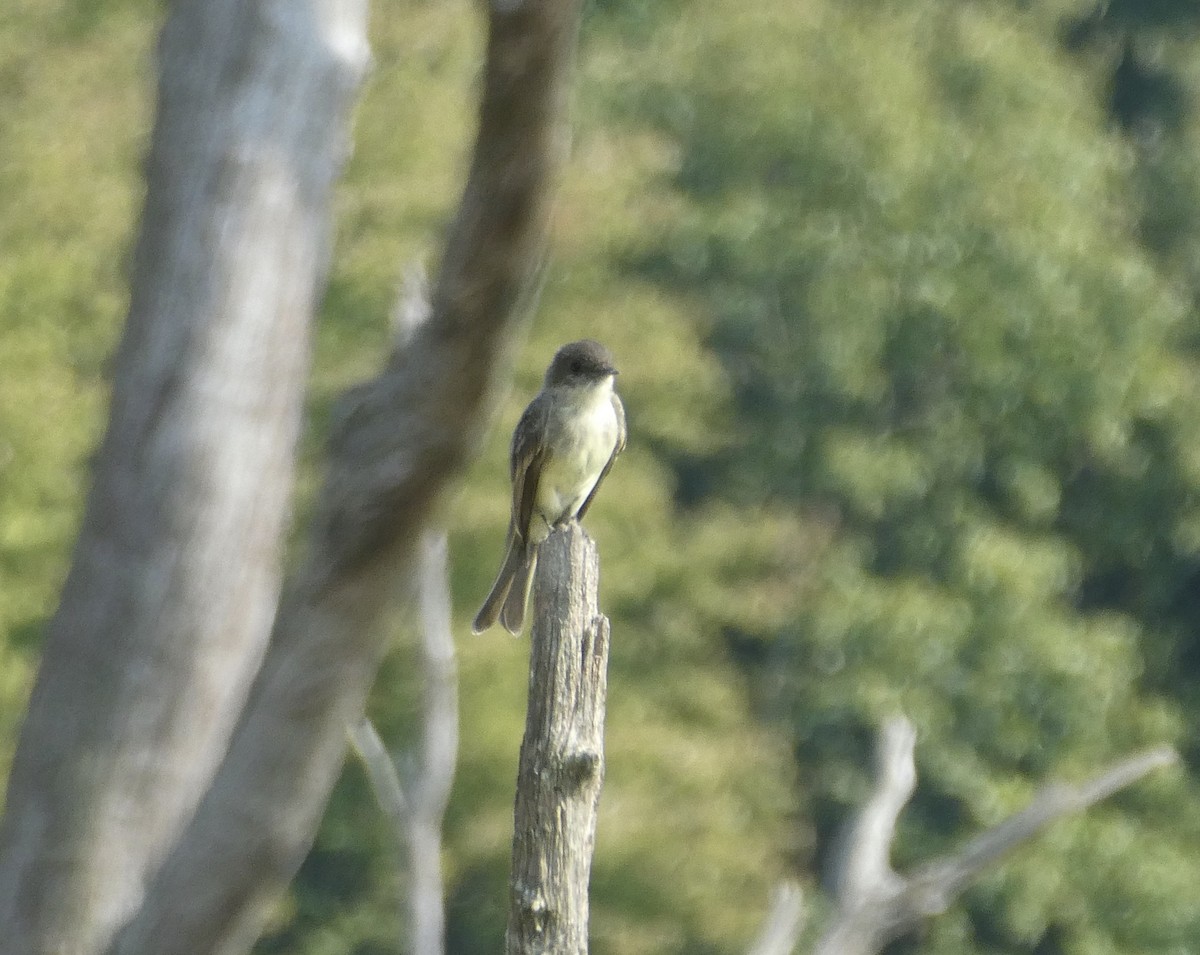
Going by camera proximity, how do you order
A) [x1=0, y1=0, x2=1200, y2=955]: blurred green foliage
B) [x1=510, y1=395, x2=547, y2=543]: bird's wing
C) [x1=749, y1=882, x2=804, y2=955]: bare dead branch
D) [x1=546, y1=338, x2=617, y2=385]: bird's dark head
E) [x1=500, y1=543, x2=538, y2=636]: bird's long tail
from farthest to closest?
[x1=0, y1=0, x2=1200, y2=955]: blurred green foliage
[x1=510, y1=395, x2=547, y2=543]: bird's wing
[x1=546, y1=338, x2=617, y2=385]: bird's dark head
[x1=500, y1=543, x2=538, y2=636]: bird's long tail
[x1=749, y1=882, x2=804, y2=955]: bare dead branch

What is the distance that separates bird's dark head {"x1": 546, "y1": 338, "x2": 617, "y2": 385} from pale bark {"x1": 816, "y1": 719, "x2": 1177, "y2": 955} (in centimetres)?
165

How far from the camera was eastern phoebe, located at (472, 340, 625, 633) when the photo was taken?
779 cm

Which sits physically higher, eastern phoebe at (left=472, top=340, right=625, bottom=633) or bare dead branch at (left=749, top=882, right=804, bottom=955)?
eastern phoebe at (left=472, top=340, right=625, bottom=633)

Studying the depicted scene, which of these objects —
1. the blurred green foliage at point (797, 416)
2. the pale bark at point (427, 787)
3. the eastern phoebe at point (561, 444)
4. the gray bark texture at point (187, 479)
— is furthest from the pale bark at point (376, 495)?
the blurred green foliage at point (797, 416)

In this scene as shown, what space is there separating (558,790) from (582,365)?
3.62m

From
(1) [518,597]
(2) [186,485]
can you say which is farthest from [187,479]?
(1) [518,597]

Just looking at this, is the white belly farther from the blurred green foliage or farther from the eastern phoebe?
the blurred green foliage

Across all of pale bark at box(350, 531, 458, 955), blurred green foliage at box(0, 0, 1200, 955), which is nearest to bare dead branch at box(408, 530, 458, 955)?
pale bark at box(350, 531, 458, 955)

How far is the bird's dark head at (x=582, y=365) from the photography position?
775cm

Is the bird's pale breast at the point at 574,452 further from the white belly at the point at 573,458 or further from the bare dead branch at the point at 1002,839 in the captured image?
the bare dead branch at the point at 1002,839

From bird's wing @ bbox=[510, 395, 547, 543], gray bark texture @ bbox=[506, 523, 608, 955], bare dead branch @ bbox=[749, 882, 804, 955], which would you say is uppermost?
bird's wing @ bbox=[510, 395, 547, 543]

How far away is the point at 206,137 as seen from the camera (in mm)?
5957

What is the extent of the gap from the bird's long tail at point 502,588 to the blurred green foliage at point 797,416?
10.8 m

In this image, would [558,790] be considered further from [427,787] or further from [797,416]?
[797,416]
